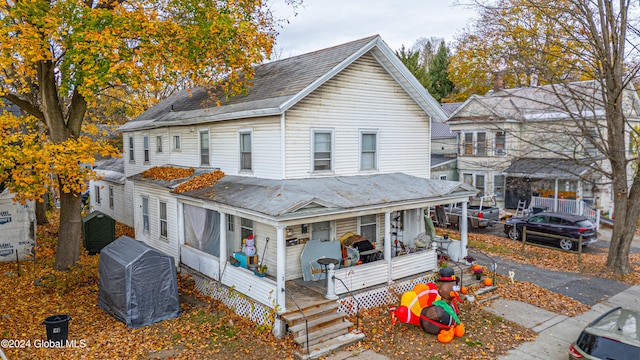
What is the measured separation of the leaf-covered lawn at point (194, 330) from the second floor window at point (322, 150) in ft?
16.7

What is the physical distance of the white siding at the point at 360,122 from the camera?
13828 mm

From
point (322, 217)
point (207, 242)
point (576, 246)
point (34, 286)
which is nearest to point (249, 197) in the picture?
point (322, 217)

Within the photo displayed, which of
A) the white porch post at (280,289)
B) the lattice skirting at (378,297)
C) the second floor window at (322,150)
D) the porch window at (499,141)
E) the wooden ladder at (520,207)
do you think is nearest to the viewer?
the white porch post at (280,289)

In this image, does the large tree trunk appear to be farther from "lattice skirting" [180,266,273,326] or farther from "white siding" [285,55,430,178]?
Result: "white siding" [285,55,430,178]

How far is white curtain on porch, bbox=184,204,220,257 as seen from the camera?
15398 millimetres

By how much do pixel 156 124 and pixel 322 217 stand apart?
11576 millimetres

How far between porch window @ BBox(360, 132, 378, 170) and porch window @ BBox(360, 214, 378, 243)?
1994 mm

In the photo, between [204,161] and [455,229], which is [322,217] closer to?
[204,161]

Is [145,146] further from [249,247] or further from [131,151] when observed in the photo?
[249,247]

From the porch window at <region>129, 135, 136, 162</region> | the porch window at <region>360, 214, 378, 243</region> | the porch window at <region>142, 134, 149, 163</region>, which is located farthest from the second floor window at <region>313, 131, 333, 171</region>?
the porch window at <region>129, 135, 136, 162</region>

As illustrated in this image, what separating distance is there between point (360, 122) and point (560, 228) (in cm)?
1252

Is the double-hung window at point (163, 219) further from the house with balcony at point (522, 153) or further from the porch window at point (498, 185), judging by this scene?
the porch window at point (498, 185)

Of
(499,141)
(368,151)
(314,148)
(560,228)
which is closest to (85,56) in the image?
(314,148)

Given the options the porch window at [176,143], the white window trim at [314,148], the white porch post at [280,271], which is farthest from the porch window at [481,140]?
the white porch post at [280,271]
